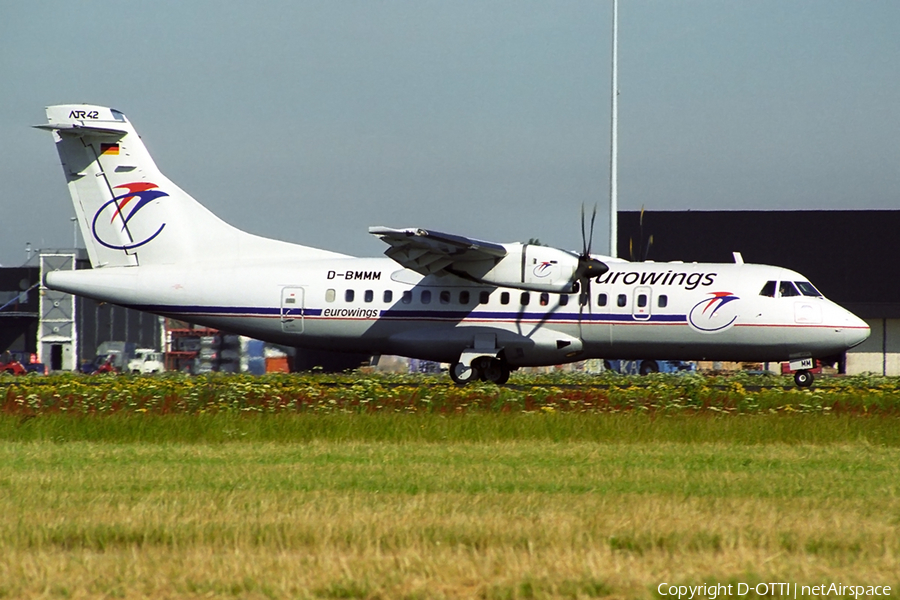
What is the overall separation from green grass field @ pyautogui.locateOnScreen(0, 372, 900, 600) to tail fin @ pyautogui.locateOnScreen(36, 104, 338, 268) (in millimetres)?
8135

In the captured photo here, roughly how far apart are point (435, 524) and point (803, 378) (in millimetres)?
18762

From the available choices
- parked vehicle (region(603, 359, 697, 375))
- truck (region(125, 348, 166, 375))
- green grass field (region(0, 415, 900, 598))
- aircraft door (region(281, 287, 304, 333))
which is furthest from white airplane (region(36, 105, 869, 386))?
truck (region(125, 348, 166, 375))

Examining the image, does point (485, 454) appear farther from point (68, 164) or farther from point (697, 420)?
point (68, 164)

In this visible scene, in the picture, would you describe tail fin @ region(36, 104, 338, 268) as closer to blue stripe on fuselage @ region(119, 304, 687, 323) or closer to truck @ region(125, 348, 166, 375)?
blue stripe on fuselage @ region(119, 304, 687, 323)

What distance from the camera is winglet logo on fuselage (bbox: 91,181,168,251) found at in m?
25.8

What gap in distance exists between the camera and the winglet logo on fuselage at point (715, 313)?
24156mm

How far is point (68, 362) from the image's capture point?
54531mm

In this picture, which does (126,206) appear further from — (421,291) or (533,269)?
(533,269)

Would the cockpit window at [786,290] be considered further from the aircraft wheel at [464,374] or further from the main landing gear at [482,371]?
the aircraft wheel at [464,374]

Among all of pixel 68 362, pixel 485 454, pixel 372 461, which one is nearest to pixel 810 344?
pixel 485 454

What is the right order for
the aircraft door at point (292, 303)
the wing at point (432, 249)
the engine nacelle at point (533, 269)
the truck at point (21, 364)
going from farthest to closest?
the truck at point (21, 364) → the aircraft door at point (292, 303) → the engine nacelle at point (533, 269) → the wing at point (432, 249)

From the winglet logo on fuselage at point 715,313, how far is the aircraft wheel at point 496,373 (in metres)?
4.86

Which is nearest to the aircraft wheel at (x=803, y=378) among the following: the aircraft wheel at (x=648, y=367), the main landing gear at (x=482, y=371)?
the main landing gear at (x=482, y=371)

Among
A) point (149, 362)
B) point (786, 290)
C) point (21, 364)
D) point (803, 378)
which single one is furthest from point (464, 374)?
point (21, 364)
